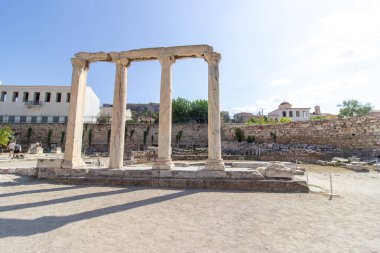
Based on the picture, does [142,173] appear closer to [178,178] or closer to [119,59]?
[178,178]

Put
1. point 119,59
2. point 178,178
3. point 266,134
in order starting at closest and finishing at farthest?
point 178,178 → point 119,59 → point 266,134

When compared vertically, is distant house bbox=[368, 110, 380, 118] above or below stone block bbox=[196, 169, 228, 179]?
above

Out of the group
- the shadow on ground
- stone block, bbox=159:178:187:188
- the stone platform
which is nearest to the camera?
the shadow on ground

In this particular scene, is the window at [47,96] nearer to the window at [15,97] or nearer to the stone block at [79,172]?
the window at [15,97]

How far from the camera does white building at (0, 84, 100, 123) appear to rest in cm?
3616

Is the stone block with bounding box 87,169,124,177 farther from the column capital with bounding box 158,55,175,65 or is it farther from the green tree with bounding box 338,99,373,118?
the green tree with bounding box 338,99,373,118

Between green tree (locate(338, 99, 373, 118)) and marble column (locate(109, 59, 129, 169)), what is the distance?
158ft

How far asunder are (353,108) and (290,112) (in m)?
14.4

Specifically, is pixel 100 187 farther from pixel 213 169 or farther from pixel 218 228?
pixel 218 228

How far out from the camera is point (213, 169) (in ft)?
25.9

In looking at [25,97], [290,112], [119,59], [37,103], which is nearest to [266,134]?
[119,59]

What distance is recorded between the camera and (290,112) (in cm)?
5650

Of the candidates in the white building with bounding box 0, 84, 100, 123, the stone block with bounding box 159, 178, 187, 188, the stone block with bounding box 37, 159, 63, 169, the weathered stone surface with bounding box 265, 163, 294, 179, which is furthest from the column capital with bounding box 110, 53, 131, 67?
the white building with bounding box 0, 84, 100, 123

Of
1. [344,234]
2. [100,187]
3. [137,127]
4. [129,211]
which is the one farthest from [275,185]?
[137,127]
